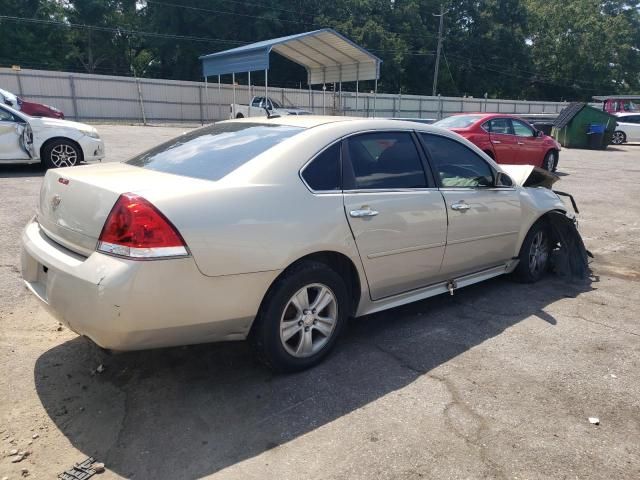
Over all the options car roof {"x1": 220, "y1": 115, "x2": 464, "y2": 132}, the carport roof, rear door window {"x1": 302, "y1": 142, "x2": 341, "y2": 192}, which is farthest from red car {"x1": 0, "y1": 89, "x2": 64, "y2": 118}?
rear door window {"x1": 302, "y1": 142, "x2": 341, "y2": 192}

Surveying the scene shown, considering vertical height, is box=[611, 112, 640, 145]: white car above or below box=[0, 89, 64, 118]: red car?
below

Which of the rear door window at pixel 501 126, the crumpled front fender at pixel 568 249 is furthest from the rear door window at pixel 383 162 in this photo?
the rear door window at pixel 501 126

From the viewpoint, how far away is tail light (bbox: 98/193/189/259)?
261 centimetres

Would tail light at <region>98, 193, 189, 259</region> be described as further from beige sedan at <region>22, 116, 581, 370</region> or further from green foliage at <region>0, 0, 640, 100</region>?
green foliage at <region>0, 0, 640, 100</region>

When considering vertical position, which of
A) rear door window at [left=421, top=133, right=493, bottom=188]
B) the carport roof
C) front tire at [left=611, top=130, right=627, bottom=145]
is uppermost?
the carport roof

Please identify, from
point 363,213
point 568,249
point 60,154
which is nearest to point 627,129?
point 568,249

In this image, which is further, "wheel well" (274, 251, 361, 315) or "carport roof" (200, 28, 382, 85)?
"carport roof" (200, 28, 382, 85)

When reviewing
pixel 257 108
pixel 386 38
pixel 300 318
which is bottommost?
pixel 300 318

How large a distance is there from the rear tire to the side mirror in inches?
23.3

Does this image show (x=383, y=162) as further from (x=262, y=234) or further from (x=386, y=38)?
(x=386, y=38)

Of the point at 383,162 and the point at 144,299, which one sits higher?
the point at 383,162

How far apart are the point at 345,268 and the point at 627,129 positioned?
30.3m

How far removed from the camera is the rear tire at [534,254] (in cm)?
500

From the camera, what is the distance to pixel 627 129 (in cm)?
2819
